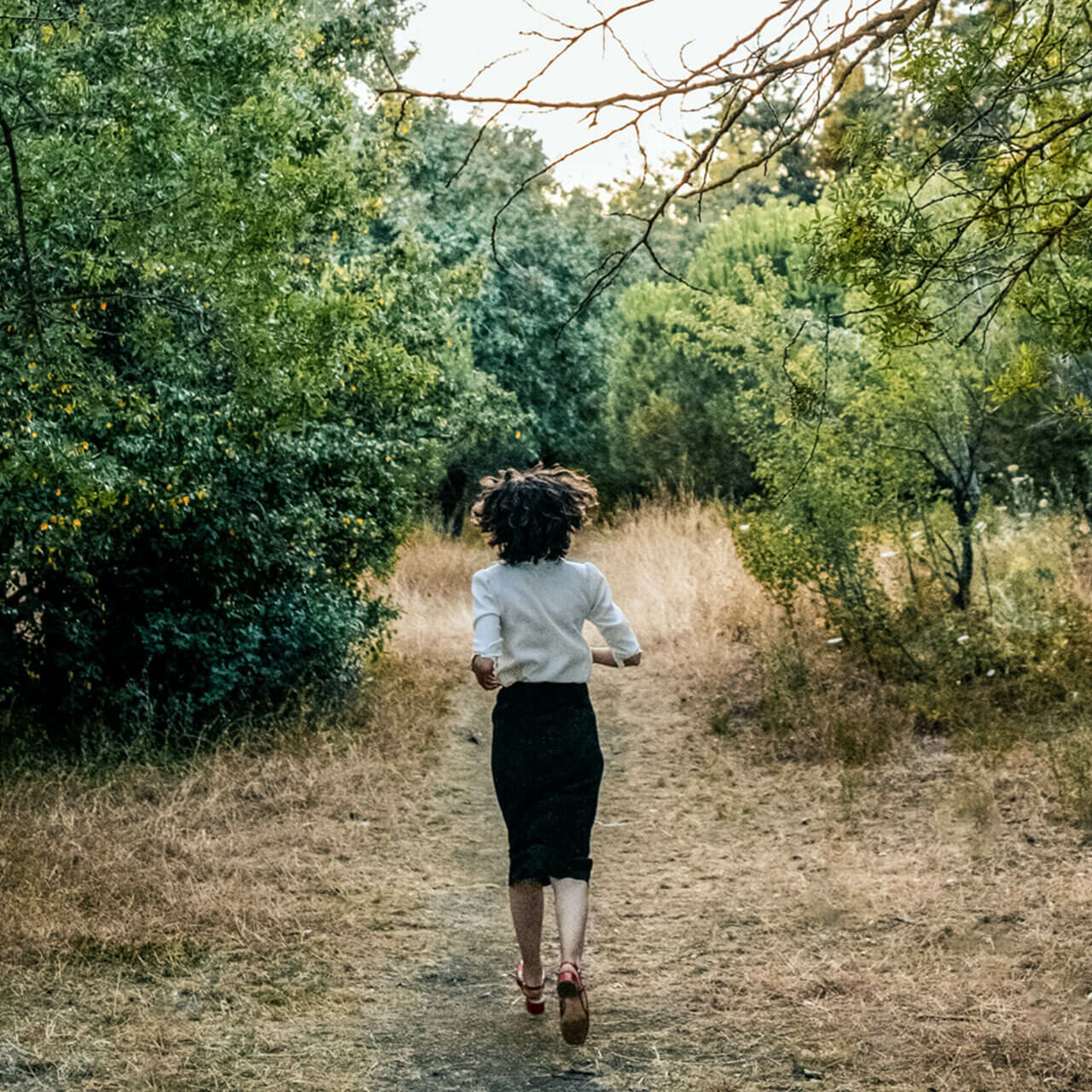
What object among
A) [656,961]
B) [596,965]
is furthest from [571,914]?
[656,961]

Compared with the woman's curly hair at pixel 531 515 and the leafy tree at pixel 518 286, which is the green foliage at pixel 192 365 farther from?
the leafy tree at pixel 518 286

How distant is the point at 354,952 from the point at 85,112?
3.98m

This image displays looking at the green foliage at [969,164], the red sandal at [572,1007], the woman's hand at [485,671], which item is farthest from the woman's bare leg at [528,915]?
the green foliage at [969,164]

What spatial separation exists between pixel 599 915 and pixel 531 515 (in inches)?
95.6

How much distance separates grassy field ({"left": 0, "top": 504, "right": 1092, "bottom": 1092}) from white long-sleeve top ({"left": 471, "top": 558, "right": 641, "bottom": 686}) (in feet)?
4.28

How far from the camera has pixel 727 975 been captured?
467 centimetres

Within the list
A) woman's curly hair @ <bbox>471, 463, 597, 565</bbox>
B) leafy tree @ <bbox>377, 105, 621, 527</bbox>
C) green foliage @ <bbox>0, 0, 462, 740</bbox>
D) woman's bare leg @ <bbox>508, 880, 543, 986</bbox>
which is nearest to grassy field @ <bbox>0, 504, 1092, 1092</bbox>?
Answer: woman's bare leg @ <bbox>508, 880, 543, 986</bbox>

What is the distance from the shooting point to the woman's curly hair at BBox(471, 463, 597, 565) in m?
3.97

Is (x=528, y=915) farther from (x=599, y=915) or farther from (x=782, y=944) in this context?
(x=599, y=915)

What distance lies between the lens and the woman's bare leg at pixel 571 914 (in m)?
3.85

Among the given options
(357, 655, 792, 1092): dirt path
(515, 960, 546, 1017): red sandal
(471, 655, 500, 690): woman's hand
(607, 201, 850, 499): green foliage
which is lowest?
(357, 655, 792, 1092): dirt path

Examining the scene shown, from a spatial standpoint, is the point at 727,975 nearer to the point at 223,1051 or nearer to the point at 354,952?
the point at 354,952

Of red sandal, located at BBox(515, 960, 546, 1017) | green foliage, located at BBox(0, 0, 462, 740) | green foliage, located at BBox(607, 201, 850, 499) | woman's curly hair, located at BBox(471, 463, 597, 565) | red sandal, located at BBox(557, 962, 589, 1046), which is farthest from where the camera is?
green foliage, located at BBox(607, 201, 850, 499)

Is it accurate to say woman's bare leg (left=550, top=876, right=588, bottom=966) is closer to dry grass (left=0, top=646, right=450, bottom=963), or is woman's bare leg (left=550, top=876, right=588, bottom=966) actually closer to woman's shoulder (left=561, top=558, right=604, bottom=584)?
woman's shoulder (left=561, top=558, right=604, bottom=584)
